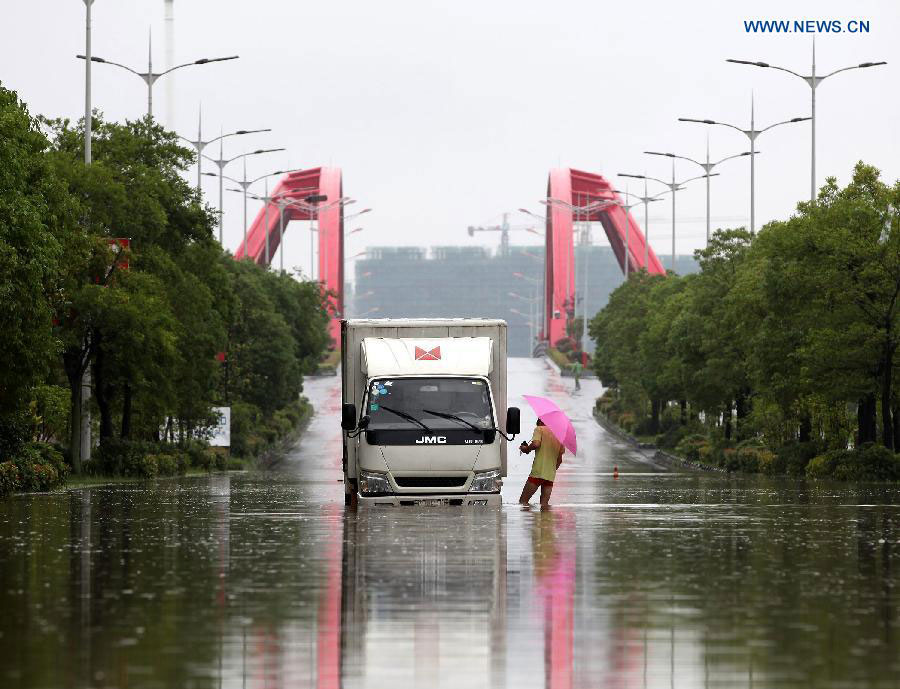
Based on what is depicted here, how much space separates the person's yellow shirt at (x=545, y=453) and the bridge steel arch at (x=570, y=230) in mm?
145238

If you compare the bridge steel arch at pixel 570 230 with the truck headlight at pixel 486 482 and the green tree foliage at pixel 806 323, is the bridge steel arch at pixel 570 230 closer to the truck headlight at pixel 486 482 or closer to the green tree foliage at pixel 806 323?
the green tree foliage at pixel 806 323

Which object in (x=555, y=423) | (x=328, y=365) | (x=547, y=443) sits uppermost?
(x=328, y=365)

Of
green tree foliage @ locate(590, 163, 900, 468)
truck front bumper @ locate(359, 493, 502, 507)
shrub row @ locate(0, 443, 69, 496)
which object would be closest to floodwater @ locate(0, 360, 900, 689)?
truck front bumper @ locate(359, 493, 502, 507)

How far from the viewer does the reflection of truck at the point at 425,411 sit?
29.1m

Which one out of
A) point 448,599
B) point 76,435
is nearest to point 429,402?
point 448,599

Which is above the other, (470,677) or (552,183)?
(552,183)

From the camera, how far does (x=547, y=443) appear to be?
30.9 metres

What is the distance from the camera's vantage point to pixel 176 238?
5884 cm

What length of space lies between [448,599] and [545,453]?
1621cm

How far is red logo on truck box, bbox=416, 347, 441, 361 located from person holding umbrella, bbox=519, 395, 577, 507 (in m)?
1.59

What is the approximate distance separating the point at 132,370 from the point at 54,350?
13.2 metres

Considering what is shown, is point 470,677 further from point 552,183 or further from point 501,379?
point 552,183

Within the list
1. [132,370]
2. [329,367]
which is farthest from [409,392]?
[329,367]

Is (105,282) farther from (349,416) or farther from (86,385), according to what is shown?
(349,416)
